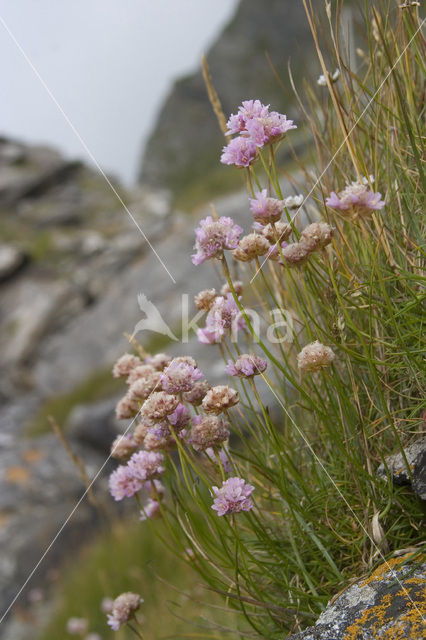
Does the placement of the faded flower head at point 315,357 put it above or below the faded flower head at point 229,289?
below

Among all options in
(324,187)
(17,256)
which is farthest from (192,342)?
(17,256)

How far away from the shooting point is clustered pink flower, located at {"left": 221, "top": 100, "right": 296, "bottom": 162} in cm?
142

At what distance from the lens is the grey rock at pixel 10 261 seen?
16.4m

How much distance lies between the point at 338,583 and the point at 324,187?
3.73 feet

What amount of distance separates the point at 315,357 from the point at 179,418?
41 cm

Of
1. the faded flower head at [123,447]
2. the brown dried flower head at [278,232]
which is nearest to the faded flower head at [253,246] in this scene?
the brown dried flower head at [278,232]

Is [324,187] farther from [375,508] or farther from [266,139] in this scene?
[375,508]

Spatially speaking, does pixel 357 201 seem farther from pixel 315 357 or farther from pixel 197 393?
pixel 197 393

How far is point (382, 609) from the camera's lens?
1220 mm

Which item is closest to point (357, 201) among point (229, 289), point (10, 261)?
point (229, 289)

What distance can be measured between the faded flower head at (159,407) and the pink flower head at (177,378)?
30mm

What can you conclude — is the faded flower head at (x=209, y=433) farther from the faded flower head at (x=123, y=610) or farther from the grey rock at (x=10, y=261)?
the grey rock at (x=10, y=261)

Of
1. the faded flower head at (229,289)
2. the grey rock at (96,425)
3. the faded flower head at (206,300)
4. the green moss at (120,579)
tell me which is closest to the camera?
the faded flower head at (206,300)

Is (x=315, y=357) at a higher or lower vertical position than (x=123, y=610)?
higher
